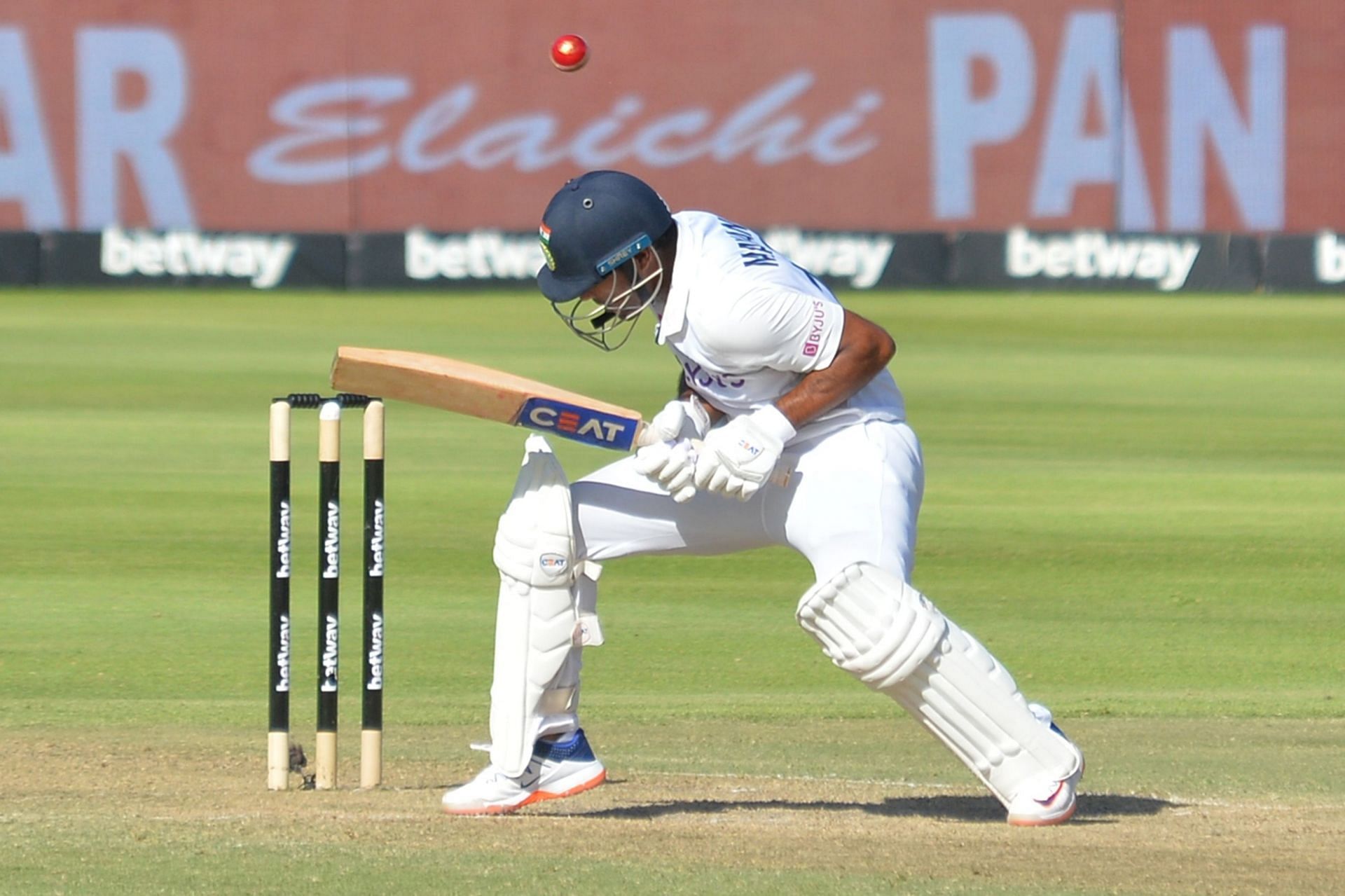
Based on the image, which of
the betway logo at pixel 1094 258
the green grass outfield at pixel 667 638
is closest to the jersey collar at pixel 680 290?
the green grass outfield at pixel 667 638

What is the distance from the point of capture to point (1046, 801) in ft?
16.1

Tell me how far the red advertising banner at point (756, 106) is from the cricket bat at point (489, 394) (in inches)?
879

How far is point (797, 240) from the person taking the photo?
2244 cm

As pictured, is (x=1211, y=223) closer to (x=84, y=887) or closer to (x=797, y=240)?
(x=797, y=240)

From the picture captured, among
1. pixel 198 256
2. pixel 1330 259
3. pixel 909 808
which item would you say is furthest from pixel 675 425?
pixel 1330 259

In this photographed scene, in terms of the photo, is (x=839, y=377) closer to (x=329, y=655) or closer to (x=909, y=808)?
(x=909, y=808)

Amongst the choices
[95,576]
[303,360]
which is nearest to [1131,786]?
[95,576]

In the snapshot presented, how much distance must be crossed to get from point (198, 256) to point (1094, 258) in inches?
380

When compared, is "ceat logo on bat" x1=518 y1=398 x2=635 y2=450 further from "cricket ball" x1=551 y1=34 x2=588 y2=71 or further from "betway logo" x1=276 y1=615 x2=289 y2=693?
"cricket ball" x1=551 y1=34 x2=588 y2=71

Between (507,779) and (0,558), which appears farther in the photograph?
(0,558)

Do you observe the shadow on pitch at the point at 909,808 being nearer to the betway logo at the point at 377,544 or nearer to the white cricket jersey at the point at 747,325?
the betway logo at the point at 377,544

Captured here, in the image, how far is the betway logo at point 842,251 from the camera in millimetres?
22516

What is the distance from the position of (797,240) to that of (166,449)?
1056cm

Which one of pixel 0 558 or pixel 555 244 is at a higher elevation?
pixel 555 244
